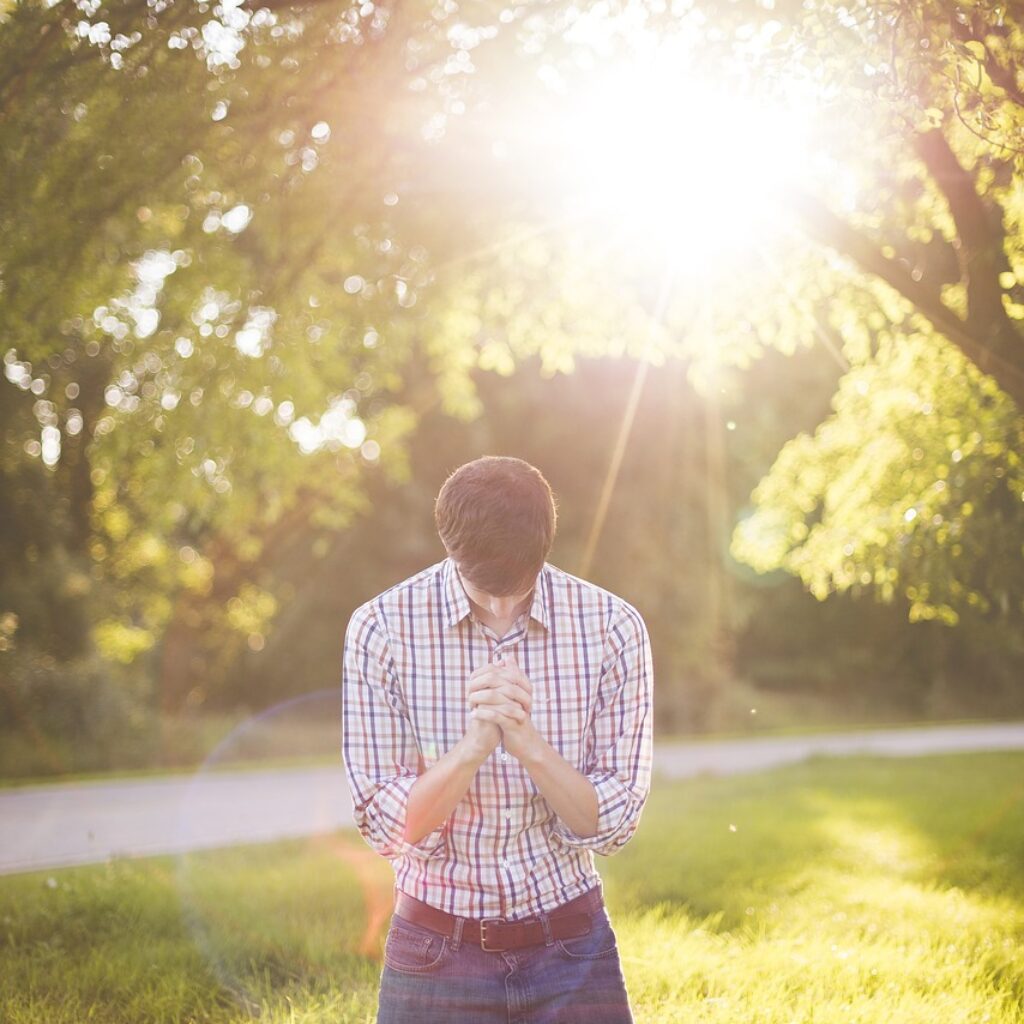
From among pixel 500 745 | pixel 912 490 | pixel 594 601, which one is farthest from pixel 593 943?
pixel 912 490

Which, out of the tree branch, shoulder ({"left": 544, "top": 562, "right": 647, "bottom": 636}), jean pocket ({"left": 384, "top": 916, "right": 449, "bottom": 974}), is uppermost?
the tree branch

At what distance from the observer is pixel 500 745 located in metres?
2.38

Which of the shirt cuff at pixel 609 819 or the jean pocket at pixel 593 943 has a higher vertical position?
the shirt cuff at pixel 609 819

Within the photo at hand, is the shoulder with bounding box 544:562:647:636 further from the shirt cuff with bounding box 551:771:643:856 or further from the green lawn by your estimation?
the green lawn

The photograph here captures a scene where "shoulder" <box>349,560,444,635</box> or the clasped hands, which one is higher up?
"shoulder" <box>349,560,444,635</box>

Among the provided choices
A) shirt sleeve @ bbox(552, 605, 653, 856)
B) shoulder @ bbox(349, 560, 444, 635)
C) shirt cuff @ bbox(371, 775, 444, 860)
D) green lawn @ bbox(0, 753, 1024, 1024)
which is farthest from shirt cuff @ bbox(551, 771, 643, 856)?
green lawn @ bbox(0, 753, 1024, 1024)

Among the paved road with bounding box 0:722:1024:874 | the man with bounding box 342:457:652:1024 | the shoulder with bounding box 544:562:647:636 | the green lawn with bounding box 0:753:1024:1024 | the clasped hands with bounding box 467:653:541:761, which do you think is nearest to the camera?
the clasped hands with bounding box 467:653:541:761

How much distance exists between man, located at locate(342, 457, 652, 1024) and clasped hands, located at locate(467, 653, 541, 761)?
1 centimetres

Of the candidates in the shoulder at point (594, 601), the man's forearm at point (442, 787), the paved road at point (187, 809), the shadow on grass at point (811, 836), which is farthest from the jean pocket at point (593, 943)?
the paved road at point (187, 809)

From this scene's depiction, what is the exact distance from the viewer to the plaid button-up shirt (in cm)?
238

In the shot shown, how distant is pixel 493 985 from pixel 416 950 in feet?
0.58

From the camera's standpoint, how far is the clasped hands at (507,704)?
2.19 metres

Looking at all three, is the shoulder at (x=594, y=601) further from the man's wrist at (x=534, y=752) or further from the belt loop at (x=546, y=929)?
the belt loop at (x=546, y=929)

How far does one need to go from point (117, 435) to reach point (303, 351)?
1213 mm
